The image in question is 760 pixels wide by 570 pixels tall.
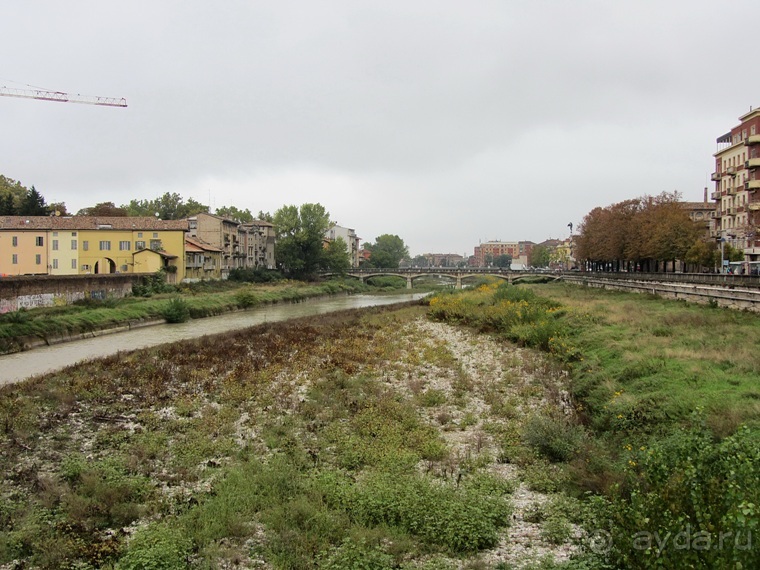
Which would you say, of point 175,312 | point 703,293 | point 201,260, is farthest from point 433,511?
point 201,260

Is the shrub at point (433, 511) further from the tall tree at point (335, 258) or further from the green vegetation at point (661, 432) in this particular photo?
the tall tree at point (335, 258)

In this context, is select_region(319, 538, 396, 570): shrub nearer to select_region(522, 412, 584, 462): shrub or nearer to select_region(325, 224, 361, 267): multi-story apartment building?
select_region(522, 412, 584, 462): shrub

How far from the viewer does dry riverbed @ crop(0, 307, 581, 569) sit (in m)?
9.35

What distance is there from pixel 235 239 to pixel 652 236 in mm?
68036

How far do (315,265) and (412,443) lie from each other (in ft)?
333

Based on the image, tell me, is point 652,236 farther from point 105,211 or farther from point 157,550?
point 105,211

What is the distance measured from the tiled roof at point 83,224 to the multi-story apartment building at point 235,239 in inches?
174

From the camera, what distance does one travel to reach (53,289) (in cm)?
4644

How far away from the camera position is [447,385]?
21.0 m

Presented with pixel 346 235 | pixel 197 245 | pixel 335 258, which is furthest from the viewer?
pixel 346 235

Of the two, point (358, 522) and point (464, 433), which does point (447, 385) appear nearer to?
point (464, 433)

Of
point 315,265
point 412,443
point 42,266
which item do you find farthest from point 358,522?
point 315,265

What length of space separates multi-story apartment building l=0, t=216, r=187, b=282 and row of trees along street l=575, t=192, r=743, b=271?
56.8m

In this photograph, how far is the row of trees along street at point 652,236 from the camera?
6081cm
